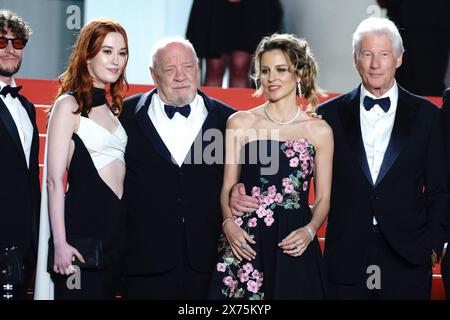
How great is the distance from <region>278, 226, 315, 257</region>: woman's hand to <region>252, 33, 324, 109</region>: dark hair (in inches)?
24.2

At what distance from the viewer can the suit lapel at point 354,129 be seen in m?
4.38

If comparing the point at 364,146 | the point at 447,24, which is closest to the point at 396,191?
the point at 364,146

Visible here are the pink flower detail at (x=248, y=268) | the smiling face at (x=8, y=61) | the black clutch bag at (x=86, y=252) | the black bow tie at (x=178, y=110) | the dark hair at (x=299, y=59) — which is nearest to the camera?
the black clutch bag at (x=86, y=252)

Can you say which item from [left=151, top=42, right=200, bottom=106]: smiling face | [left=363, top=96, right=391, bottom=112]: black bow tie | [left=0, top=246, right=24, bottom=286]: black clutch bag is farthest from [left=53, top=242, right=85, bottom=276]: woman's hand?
[left=363, top=96, right=391, bottom=112]: black bow tie

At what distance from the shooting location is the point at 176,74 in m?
4.50

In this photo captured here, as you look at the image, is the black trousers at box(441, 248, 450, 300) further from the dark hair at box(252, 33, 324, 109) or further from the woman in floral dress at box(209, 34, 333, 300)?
the dark hair at box(252, 33, 324, 109)

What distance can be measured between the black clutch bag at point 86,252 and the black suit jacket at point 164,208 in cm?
29

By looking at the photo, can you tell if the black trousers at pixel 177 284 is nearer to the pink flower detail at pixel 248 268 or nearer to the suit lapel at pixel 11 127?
the pink flower detail at pixel 248 268

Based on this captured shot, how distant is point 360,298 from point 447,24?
2.62 m

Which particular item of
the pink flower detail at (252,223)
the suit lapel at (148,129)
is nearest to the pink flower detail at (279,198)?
the pink flower detail at (252,223)

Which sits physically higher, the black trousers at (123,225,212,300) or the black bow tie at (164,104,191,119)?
the black bow tie at (164,104,191,119)

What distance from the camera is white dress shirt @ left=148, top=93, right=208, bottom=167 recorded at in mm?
4453

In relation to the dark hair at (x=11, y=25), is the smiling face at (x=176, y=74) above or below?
below

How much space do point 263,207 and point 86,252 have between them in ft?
2.63
